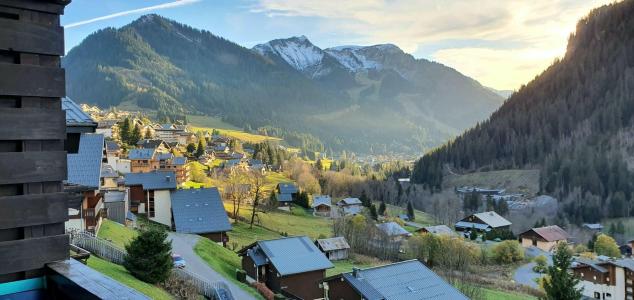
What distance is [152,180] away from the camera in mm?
42688

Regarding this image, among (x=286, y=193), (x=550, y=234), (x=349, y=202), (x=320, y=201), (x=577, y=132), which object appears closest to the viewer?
(x=286, y=193)

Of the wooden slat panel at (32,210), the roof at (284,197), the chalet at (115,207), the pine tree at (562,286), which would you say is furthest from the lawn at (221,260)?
the roof at (284,197)

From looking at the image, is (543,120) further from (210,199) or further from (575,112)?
(210,199)

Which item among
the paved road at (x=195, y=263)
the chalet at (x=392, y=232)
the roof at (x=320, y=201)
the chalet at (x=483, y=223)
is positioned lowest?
the chalet at (x=483, y=223)

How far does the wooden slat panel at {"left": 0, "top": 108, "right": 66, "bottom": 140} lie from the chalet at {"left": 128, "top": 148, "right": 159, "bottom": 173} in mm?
68104

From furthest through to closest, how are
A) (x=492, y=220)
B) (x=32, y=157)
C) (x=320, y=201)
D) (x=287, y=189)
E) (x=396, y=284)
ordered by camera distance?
(x=492, y=220)
(x=287, y=189)
(x=320, y=201)
(x=396, y=284)
(x=32, y=157)

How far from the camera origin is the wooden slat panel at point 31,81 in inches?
127

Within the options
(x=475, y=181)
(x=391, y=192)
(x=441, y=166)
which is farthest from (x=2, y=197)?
(x=441, y=166)

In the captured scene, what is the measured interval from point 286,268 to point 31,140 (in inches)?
1150

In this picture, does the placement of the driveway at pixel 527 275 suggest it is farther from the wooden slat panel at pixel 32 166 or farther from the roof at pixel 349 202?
the wooden slat panel at pixel 32 166

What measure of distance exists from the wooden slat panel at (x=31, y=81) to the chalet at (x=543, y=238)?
7494 centimetres

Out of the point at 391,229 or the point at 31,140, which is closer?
the point at 31,140

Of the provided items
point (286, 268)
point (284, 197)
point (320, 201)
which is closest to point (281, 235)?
point (286, 268)

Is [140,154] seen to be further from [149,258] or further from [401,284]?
[149,258]
